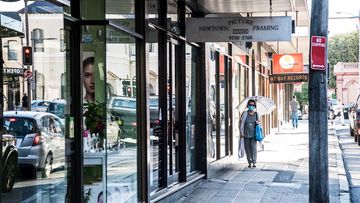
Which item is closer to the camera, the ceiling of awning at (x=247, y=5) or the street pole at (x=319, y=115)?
the street pole at (x=319, y=115)

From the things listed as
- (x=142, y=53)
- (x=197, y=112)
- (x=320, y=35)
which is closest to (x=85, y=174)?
(x=142, y=53)

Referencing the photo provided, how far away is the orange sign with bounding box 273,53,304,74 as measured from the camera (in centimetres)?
2659

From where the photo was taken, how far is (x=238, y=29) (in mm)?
10406

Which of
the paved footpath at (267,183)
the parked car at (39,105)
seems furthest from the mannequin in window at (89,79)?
the paved footpath at (267,183)

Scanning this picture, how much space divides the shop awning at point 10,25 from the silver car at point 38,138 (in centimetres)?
71

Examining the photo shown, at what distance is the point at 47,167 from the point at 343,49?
85.5 metres

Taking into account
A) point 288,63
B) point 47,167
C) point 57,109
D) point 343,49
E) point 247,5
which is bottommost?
point 47,167

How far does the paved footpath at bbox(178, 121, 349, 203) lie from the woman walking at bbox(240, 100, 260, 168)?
13.8 inches

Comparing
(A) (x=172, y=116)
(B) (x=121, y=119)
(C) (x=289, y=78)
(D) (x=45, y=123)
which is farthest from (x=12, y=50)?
(C) (x=289, y=78)

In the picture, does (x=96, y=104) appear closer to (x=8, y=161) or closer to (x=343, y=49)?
(x=8, y=161)

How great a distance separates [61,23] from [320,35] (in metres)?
3.52

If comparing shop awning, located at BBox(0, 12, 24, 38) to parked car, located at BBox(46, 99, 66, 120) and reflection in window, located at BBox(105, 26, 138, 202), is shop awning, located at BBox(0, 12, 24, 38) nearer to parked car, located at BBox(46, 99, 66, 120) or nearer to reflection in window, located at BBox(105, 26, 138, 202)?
parked car, located at BBox(46, 99, 66, 120)

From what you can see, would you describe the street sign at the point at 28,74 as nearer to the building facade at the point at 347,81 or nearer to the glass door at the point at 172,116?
the glass door at the point at 172,116

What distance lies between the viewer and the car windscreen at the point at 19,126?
519 centimetres
